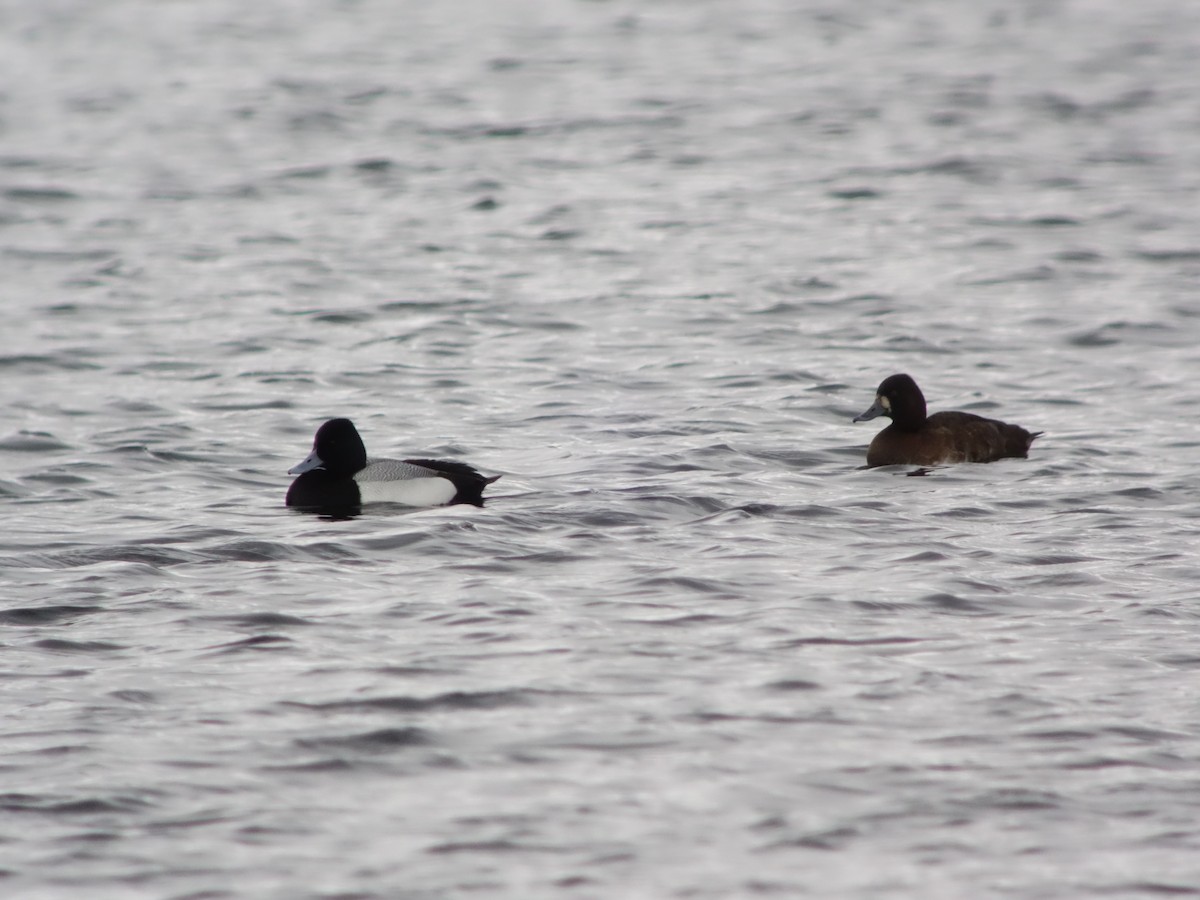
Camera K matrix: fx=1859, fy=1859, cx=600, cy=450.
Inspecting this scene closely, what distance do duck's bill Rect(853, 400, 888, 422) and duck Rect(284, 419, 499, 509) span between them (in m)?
2.81

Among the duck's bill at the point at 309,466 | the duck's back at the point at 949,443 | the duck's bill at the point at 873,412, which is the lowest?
the duck's back at the point at 949,443

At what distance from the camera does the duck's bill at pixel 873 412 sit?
13039mm

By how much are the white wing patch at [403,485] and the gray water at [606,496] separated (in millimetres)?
294

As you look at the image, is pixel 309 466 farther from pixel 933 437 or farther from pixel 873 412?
pixel 933 437

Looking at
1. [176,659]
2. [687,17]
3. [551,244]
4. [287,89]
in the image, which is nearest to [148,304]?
[551,244]

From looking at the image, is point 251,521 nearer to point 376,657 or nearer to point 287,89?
point 376,657

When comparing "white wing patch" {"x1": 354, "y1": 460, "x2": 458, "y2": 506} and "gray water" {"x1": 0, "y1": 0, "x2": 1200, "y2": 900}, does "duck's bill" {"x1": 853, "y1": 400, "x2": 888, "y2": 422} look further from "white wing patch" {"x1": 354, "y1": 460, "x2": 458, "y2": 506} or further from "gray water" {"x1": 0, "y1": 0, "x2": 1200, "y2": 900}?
"white wing patch" {"x1": 354, "y1": 460, "x2": 458, "y2": 506}

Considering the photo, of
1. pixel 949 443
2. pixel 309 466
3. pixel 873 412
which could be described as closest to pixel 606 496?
pixel 309 466

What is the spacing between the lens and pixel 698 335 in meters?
17.1

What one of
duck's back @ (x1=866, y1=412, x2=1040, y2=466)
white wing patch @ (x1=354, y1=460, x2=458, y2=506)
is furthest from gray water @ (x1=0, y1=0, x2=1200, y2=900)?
white wing patch @ (x1=354, y1=460, x2=458, y2=506)

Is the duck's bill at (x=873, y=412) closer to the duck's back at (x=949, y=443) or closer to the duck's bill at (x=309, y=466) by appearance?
the duck's back at (x=949, y=443)

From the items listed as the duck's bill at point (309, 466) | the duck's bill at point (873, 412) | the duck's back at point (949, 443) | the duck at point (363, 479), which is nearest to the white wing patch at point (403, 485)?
the duck at point (363, 479)

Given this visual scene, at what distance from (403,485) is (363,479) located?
30 cm

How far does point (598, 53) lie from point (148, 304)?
16.1 metres
